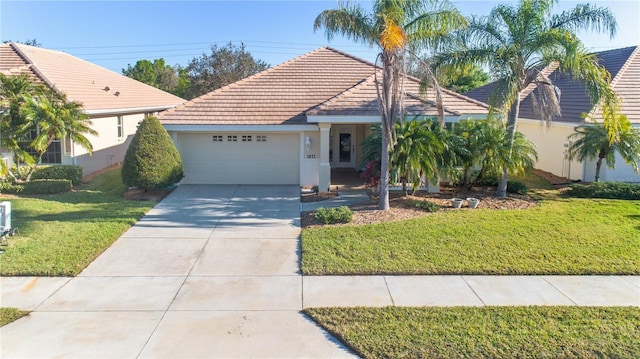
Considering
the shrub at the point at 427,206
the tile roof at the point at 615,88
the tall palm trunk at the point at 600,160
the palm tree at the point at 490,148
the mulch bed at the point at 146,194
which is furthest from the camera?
the tile roof at the point at 615,88

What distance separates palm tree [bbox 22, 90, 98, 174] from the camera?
15.6 m

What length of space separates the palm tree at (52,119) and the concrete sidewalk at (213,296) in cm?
641

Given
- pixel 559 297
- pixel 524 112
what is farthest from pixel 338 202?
pixel 524 112

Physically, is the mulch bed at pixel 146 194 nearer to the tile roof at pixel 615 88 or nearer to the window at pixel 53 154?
the window at pixel 53 154

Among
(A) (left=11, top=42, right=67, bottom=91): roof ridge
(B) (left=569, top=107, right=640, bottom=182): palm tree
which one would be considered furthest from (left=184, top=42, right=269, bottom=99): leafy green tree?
(B) (left=569, top=107, right=640, bottom=182): palm tree

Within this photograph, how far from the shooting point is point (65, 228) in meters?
11.7

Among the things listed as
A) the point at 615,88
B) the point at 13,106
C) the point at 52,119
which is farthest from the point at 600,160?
the point at 13,106

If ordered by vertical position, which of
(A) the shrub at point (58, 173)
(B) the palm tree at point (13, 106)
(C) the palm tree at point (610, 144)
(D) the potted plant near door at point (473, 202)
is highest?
(B) the palm tree at point (13, 106)

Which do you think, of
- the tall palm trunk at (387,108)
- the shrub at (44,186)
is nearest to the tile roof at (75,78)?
the shrub at (44,186)

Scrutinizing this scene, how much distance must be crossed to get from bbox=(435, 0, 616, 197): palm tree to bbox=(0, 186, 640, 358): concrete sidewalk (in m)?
6.52

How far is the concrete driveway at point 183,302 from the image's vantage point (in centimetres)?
641

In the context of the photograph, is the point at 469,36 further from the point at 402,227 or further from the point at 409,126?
the point at 402,227

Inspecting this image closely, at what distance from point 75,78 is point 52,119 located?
287 inches

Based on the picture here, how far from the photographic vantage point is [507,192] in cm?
1606
